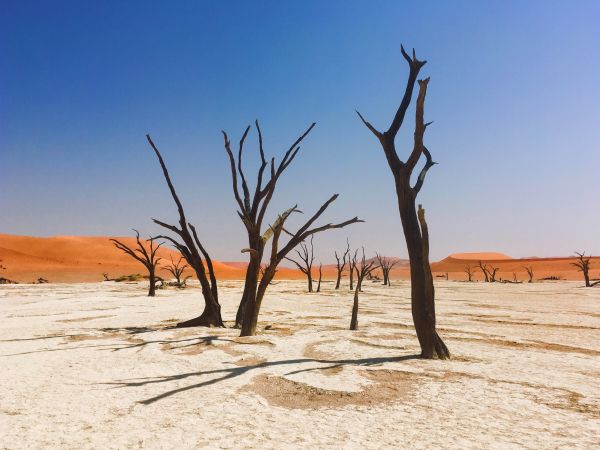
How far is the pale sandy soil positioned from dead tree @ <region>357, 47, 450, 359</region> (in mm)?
369

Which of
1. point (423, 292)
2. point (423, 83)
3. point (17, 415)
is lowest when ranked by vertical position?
point (17, 415)

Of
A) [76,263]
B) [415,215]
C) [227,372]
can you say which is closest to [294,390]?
[227,372]

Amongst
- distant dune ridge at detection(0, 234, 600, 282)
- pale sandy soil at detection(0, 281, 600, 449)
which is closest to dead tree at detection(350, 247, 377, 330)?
pale sandy soil at detection(0, 281, 600, 449)

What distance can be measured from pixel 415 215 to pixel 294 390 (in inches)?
117

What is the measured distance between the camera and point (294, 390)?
4.03 m

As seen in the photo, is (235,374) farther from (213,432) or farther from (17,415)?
(17,415)

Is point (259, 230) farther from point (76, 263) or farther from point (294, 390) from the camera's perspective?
point (76, 263)

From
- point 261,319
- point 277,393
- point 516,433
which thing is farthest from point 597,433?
point 261,319

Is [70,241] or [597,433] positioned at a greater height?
[70,241]

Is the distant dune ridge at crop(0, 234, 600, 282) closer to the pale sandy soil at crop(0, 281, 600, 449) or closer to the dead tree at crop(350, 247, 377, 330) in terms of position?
the dead tree at crop(350, 247, 377, 330)

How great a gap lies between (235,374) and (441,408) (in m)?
2.20

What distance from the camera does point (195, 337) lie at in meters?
6.95

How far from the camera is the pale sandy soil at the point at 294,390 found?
9.67 feet

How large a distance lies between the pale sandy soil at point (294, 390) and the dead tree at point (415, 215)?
0.37m
